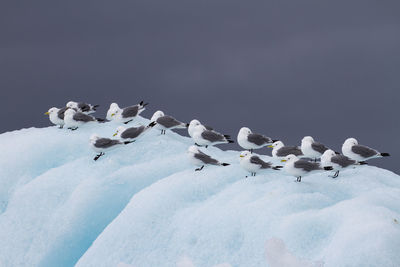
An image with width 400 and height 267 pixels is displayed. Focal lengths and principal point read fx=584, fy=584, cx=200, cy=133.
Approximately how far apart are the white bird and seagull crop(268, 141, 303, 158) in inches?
46.8

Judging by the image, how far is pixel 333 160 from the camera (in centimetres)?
1231

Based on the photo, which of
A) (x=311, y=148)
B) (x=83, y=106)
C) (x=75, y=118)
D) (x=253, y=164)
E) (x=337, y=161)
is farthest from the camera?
(x=83, y=106)

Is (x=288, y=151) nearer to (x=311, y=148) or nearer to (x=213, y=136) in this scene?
(x=311, y=148)

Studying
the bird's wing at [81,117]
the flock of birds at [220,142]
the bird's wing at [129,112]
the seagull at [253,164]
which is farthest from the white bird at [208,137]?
the bird's wing at [81,117]

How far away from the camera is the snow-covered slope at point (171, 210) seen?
9.70 meters

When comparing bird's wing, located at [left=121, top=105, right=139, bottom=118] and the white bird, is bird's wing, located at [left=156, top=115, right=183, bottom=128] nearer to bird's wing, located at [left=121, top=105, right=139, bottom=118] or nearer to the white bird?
the white bird

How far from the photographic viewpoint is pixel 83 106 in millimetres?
17219

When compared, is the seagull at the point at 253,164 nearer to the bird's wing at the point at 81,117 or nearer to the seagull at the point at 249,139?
the seagull at the point at 249,139

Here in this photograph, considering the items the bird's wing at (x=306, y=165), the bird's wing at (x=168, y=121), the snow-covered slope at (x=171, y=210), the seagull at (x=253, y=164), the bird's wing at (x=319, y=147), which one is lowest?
the snow-covered slope at (x=171, y=210)

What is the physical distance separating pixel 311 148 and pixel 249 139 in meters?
1.48

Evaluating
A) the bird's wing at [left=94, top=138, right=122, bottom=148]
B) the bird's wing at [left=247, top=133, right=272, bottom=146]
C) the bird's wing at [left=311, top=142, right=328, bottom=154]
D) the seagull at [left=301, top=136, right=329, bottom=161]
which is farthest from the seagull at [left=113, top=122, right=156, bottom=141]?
the bird's wing at [left=311, top=142, right=328, bottom=154]

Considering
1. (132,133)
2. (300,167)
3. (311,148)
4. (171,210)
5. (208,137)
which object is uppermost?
(300,167)

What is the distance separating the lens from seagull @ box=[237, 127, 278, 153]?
13836mm

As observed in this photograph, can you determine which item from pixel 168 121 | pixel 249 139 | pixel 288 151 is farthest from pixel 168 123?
pixel 288 151
